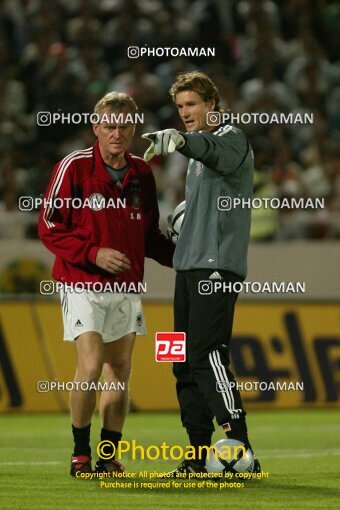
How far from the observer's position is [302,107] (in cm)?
1360

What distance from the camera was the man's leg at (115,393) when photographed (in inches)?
282

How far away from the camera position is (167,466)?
303 inches

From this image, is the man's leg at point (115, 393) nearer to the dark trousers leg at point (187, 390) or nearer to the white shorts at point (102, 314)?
the white shorts at point (102, 314)

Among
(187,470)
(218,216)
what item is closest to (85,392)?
(187,470)

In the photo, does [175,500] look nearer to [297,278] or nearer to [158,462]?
[158,462]

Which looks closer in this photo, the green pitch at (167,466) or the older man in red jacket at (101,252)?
the green pitch at (167,466)

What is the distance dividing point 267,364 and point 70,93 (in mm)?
3055

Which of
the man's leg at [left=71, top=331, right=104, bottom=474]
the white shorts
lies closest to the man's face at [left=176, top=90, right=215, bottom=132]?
the white shorts

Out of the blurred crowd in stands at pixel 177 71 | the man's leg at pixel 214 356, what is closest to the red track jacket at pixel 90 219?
the man's leg at pixel 214 356

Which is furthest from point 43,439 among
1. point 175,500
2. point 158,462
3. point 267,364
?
point 175,500

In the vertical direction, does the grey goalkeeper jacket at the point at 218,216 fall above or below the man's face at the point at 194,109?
below

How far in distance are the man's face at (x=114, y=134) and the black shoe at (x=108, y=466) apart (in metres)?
1.61

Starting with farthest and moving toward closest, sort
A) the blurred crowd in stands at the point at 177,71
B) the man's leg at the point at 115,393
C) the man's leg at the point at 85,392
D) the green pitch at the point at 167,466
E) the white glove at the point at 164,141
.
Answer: the blurred crowd in stands at the point at 177,71, the man's leg at the point at 115,393, the man's leg at the point at 85,392, the white glove at the point at 164,141, the green pitch at the point at 167,466

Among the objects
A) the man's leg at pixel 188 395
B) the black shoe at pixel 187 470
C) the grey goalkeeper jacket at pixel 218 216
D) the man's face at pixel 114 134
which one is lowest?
the black shoe at pixel 187 470
